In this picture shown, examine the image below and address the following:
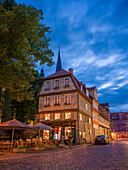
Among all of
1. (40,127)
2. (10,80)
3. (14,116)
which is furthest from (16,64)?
(14,116)

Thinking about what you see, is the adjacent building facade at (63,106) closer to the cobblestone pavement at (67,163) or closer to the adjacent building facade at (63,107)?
the adjacent building facade at (63,107)

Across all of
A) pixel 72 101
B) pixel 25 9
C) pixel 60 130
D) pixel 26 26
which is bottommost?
pixel 60 130

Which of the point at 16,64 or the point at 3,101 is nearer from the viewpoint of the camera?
the point at 16,64

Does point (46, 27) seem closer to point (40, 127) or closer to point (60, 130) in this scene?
point (40, 127)

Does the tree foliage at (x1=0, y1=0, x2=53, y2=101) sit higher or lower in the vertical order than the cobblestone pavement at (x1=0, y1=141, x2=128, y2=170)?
higher

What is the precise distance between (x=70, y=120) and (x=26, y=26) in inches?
746

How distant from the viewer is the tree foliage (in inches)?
392

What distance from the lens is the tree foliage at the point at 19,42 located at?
9969mm

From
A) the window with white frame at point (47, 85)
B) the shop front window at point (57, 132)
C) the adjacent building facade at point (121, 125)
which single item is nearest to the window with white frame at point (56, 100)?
the window with white frame at point (47, 85)

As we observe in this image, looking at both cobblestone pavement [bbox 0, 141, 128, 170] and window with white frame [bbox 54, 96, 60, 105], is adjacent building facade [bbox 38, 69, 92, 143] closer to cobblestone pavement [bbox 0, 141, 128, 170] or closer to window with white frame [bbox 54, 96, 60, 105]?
window with white frame [bbox 54, 96, 60, 105]

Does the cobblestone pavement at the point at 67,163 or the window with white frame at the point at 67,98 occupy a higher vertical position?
the window with white frame at the point at 67,98

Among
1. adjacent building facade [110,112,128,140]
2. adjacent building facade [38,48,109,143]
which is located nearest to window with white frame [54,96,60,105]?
adjacent building facade [38,48,109,143]

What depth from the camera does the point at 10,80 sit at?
13367 mm

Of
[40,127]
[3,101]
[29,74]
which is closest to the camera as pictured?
[29,74]
